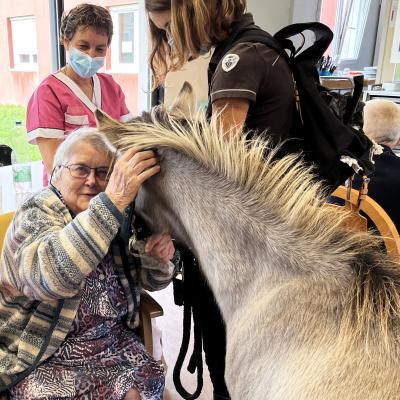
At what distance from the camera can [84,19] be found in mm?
1769

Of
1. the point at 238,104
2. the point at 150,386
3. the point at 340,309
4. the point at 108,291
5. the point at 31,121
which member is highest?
the point at 238,104

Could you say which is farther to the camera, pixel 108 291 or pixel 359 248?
pixel 108 291

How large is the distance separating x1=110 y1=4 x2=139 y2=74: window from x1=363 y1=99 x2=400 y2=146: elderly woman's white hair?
179 centimetres

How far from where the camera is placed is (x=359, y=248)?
735 millimetres

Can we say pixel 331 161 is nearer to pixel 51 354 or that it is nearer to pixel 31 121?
pixel 51 354

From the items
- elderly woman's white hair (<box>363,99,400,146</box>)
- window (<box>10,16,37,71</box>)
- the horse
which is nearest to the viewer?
the horse

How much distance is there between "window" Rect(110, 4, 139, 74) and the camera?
318 centimetres

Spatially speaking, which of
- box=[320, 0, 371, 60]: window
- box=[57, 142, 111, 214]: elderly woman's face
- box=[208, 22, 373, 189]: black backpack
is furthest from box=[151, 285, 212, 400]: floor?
box=[320, 0, 371, 60]: window

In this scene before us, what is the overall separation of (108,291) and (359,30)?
6.34 metres

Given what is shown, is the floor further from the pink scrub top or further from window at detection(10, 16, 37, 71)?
window at detection(10, 16, 37, 71)

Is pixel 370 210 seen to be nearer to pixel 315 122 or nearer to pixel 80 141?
pixel 315 122

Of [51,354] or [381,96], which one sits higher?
[381,96]

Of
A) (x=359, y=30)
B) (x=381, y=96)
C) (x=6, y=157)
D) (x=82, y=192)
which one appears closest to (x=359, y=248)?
(x=82, y=192)

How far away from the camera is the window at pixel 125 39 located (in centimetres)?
318
